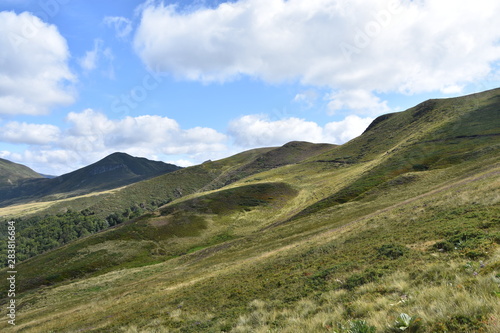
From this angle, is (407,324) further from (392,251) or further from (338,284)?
(392,251)

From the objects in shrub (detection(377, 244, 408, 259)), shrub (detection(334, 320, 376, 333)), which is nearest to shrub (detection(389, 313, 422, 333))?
shrub (detection(334, 320, 376, 333))

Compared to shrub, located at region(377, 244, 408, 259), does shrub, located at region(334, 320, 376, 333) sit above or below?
above

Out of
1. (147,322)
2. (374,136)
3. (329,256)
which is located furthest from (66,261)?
(374,136)

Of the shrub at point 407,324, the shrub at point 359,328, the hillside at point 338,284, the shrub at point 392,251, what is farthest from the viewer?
the shrub at point 392,251

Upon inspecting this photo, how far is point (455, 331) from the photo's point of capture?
238 inches

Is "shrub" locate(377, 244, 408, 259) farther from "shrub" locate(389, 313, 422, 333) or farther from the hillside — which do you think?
"shrub" locate(389, 313, 422, 333)

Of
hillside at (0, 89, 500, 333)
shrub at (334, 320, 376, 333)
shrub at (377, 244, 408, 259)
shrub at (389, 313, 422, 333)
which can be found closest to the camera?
shrub at (389, 313, 422, 333)

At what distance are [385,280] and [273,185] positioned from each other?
10979cm

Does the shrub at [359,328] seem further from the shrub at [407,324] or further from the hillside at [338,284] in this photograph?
the shrub at [407,324]

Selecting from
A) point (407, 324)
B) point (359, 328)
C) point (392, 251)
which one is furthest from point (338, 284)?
point (407, 324)

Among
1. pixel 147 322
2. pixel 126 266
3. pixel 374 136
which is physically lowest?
pixel 126 266

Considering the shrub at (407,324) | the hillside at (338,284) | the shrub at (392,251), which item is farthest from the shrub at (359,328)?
the shrub at (392,251)

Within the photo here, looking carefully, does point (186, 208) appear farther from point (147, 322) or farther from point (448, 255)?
point (448, 255)

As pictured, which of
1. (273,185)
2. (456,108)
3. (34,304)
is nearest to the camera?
(34,304)
